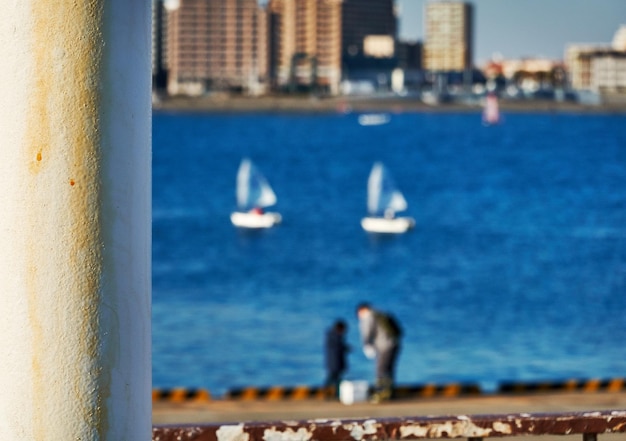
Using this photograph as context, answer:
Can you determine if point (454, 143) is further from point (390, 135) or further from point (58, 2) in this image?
point (58, 2)

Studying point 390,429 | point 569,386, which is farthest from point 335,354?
point 390,429

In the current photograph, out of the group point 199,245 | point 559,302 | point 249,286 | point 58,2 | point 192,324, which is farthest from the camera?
point 199,245

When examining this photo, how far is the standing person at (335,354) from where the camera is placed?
64.7ft

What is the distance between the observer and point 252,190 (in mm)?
73812

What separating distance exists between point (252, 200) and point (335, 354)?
55.4 meters

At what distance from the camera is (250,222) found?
70.3 m

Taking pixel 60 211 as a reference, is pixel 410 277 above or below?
below

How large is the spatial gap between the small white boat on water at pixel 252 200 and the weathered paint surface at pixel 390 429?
64.5 m

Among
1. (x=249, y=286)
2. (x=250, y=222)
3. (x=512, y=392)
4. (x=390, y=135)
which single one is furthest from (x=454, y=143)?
(x=512, y=392)

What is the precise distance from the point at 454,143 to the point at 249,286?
124441mm

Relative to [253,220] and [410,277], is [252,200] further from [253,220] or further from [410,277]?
[410,277]

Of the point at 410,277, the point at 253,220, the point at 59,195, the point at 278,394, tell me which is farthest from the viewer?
the point at 253,220

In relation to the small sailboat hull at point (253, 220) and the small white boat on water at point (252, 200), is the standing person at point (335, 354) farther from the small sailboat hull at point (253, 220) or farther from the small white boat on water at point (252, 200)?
the small sailboat hull at point (253, 220)

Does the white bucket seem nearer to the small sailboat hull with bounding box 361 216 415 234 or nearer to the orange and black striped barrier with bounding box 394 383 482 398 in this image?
the orange and black striped barrier with bounding box 394 383 482 398
